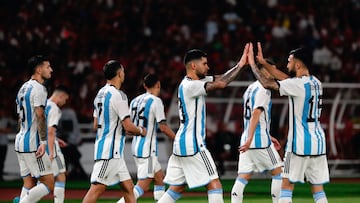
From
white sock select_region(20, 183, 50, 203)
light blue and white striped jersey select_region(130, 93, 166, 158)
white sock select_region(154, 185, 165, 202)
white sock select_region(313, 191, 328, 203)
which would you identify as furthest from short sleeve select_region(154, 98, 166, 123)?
white sock select_region(313, 191, 328, 203)

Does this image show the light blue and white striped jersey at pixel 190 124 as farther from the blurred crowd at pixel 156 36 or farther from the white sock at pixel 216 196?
the blurred crowd at pixel 156 36

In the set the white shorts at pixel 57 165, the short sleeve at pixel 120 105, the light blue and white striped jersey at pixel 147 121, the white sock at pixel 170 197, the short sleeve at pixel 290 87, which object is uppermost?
the short sleeve at pixel 290 87

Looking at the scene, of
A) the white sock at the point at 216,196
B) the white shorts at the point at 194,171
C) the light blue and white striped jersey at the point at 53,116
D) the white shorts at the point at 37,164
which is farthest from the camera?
the light blue and white striped jersey at the point at 53,116

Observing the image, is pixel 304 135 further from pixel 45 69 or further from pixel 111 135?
pixel 45 69

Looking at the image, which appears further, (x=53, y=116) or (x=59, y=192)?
(x=53, y=116)

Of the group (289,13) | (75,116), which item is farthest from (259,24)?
(75,116)

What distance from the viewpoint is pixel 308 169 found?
12.4 m

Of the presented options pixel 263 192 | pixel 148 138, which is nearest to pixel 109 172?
pixel 148 138

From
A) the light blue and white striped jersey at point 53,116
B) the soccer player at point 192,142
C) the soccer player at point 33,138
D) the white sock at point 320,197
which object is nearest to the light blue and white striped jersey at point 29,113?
the soccer player at point 33,138

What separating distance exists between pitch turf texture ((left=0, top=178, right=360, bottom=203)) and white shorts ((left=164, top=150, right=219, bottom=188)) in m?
4.46

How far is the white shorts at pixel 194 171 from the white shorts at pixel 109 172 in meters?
0.61

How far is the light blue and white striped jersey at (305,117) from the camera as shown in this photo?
12.1 meters

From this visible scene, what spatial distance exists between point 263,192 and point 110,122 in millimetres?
7451

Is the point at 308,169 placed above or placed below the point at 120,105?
below
